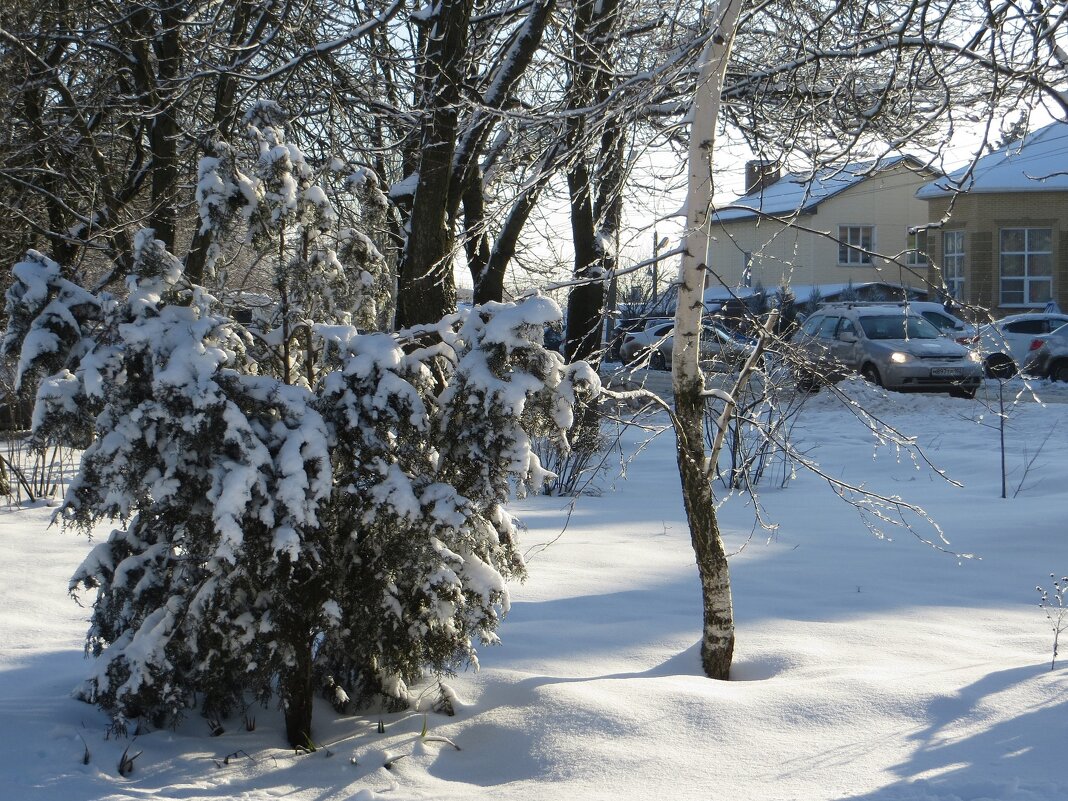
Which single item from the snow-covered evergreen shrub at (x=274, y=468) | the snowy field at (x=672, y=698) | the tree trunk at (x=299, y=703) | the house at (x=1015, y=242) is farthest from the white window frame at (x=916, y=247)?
the house at (x=1015, y=242)

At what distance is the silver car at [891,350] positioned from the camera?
16.1m

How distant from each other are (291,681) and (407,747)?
0.49m

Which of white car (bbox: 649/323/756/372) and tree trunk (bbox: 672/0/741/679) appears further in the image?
white car (bbox: 649/323/756/372)

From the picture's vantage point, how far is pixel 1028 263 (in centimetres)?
2900

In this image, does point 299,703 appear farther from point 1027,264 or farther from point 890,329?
point 1027,264

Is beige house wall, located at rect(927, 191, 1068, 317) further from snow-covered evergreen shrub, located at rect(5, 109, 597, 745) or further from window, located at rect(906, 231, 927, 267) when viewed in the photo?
snow-covered evergreen shrub, located at rect(5, 109, 597, 745)

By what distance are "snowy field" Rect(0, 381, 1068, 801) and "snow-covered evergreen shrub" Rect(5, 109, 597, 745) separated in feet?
0.91

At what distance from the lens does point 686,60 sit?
4535mm

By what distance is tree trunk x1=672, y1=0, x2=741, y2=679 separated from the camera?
4.22 metres

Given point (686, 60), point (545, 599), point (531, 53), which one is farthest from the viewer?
point (531, 53)

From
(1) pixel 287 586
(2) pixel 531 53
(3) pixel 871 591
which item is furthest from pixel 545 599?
(2) pixel 531 53

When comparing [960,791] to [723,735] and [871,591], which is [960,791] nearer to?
[723,735]

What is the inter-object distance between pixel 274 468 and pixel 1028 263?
Answer: 98.1 feet

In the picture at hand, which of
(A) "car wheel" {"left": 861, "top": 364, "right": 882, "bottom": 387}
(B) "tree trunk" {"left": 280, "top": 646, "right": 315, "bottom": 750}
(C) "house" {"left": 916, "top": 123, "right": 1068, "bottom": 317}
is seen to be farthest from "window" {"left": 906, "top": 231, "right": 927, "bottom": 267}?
(C) "house" {"left": 916, "top": 123, "right": 1068, "bottom": 317}
